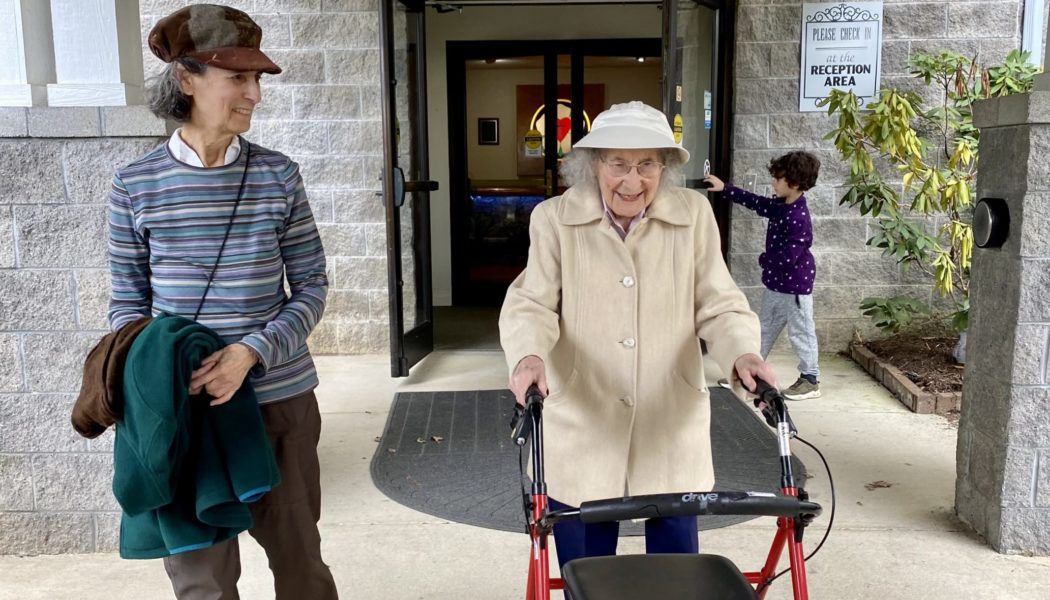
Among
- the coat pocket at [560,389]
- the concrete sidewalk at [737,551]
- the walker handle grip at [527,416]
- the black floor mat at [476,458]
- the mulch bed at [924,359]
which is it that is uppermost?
the walker handle grip at [527,416]

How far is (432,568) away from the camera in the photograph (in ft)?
11.0

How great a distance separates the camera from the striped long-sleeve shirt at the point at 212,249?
213 centimetres

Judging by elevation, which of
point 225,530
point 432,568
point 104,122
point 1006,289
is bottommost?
point 432,568

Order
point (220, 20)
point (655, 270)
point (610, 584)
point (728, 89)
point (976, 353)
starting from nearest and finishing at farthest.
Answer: point (610, 584) → point (220, 20) → point (655, 270) → point (976, 353) → point (728, 89)

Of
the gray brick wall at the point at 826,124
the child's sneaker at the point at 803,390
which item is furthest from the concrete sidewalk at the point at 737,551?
the gray brick wall at the point at 826,124

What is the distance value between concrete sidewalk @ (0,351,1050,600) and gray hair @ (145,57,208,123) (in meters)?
1.76

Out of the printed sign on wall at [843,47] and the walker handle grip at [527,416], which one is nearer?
the walker handle grip at [527,416]

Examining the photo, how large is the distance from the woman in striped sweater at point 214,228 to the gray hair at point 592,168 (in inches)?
27.5

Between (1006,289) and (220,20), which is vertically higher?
(220,20)

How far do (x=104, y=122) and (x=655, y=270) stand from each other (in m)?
2.07

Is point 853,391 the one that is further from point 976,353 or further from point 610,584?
point 610,584

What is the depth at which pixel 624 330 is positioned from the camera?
228 centimetres

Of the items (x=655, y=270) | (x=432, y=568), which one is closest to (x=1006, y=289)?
(x=655, y=270)

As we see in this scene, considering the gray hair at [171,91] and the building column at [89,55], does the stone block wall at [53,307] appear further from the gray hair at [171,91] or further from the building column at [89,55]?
the gray hair at [171,91]
